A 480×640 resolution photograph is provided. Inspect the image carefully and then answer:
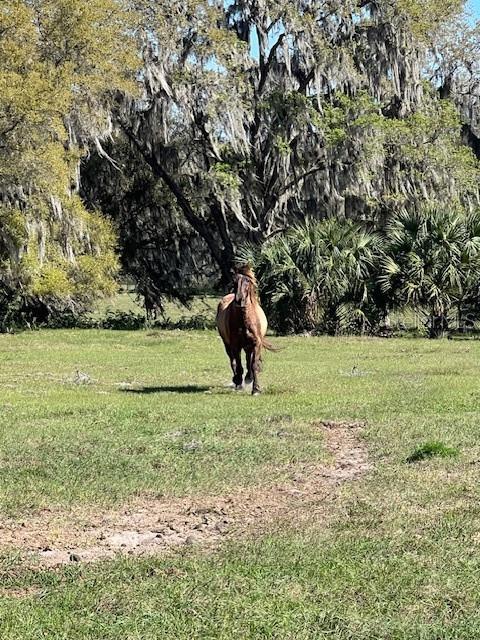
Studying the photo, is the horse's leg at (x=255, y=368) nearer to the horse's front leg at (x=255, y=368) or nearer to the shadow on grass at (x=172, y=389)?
the horse's front leg at (x=255, y=368)

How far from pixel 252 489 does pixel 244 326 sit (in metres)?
5.94

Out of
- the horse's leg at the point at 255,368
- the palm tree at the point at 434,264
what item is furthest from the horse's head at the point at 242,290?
the palm tree at the point at 434,264

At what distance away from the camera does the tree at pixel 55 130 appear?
21844 millimetres

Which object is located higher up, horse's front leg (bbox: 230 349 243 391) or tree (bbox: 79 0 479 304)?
tree (bbox: 79 0 479 304)

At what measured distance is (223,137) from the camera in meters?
28.2

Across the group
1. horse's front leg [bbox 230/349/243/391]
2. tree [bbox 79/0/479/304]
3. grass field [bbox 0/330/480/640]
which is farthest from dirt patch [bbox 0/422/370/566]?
tree [bbox 79/0/479/304]

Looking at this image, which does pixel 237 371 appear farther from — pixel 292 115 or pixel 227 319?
pixel 292 115

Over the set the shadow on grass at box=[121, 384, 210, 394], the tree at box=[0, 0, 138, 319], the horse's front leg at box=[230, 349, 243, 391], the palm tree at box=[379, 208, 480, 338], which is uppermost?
the tree at box=[0, 0, 138, 319]

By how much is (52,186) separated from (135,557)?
1850 cm

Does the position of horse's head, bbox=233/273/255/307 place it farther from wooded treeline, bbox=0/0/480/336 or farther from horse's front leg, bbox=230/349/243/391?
wooded treeline, bbox=0/0/480/336

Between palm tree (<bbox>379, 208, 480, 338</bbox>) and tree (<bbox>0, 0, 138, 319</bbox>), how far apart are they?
811 centimetres

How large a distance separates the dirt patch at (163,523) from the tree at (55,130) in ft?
54.7

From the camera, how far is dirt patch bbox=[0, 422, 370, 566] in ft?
17.8

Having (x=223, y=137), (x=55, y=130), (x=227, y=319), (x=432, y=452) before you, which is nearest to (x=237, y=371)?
(x=227, y=319)
